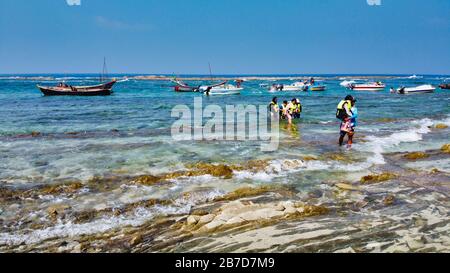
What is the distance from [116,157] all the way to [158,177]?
3.75m

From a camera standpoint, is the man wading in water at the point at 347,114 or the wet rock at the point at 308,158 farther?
the man wading in water at the point at 347,114

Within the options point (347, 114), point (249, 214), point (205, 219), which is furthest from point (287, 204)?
point (347, 114)

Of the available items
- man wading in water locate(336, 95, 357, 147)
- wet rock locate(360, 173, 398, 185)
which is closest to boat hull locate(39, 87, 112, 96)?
man wading in water locate(336, 95, 357, 147)

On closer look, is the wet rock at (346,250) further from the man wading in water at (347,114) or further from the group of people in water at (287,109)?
the group of people in water at (287,109)

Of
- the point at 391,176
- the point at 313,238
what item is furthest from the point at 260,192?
the point at 391,176

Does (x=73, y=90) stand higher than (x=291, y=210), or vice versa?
(x=73, y=90)

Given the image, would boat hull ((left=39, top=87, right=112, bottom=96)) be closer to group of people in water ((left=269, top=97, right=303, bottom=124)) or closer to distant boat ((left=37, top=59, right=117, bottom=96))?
distant boat ((left=37, top=59, right=117, bottom=96))

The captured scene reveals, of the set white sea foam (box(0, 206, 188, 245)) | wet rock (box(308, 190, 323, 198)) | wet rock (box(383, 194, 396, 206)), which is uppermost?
wet rock (box(383, 194, 396, 206))

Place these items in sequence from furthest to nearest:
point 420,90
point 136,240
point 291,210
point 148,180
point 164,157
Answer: point 420,90
point 164,157
point 148,180
point 291,210
point 136,240

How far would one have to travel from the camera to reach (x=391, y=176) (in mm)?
10352

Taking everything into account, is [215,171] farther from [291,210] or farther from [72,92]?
[72,92]

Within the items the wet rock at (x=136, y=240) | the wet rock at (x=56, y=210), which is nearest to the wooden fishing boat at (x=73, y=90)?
the wet rock at (x=56, y=210)

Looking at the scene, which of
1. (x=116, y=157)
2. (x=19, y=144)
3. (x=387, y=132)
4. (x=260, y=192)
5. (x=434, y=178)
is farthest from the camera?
(x=387, y=132)
